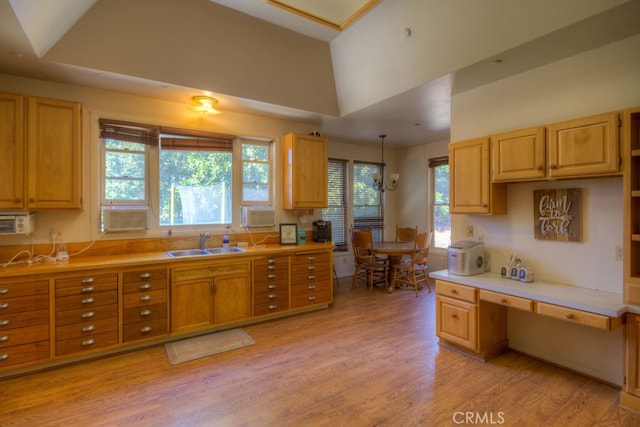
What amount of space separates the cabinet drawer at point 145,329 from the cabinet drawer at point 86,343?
0.34ft

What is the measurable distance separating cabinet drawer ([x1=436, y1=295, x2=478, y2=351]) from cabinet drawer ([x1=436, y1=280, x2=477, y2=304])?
40 millimetres

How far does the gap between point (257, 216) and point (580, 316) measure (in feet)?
11.8

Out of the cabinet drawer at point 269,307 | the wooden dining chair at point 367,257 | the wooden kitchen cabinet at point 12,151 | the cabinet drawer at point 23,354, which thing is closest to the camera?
the cabinet drawer at point 23,354

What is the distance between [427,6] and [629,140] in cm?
187

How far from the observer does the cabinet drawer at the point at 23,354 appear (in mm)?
2586

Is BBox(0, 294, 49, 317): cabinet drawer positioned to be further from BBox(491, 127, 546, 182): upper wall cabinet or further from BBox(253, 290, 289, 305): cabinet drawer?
BBox(491, 127, 546, 182): upper wall cabinet

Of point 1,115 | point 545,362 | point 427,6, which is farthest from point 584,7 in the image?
point 1,115

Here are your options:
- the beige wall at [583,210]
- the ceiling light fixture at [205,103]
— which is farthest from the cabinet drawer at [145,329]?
the beige wall at [583,210]

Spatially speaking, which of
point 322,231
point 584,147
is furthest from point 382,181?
point 584,147

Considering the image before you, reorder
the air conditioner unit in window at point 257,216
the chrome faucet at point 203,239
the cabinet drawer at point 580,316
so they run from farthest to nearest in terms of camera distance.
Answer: the air conditioner unit in window at point 257,216 < the chrome faucet at point 203,239 < the cabinet drawer at point 580,316

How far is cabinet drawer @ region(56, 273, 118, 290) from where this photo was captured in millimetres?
2795

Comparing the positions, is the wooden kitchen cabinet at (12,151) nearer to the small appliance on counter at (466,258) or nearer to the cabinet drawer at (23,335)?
the cabinet drawer at (23,335)

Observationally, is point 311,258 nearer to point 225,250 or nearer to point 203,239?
point 225,250

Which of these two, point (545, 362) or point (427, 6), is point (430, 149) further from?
point (545, 362)
